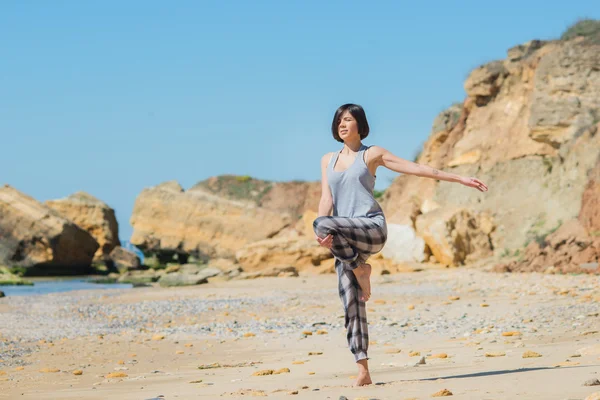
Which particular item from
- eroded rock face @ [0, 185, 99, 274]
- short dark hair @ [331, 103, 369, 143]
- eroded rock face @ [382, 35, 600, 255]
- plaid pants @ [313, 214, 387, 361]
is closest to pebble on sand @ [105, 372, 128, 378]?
plaid pants @ [313, 214, 387, 361]

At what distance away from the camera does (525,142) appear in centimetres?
2595

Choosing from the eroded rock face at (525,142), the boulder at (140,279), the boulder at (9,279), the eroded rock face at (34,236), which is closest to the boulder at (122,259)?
the eroded rock face at (34,236)

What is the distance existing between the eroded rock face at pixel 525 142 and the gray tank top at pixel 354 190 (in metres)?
14.0

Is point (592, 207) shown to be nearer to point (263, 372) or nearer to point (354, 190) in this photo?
point (263, 372)

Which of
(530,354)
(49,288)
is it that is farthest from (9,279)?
(530,354)

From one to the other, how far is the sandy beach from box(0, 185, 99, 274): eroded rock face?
2500cm

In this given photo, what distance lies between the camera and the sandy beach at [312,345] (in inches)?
196

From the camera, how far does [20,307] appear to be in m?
15.9

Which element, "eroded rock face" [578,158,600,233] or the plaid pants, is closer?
the plaid pants

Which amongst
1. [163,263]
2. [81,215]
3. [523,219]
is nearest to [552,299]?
[523,219]

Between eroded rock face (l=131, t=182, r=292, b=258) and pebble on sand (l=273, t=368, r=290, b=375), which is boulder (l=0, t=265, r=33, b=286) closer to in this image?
eroded rock face (l=131, t=182, r=292, b=258)

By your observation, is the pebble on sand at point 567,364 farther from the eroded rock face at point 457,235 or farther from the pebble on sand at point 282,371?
the eroded rock face at point 457,235

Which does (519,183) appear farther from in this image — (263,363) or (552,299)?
(263,363)

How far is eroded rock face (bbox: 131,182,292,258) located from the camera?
4200cm
